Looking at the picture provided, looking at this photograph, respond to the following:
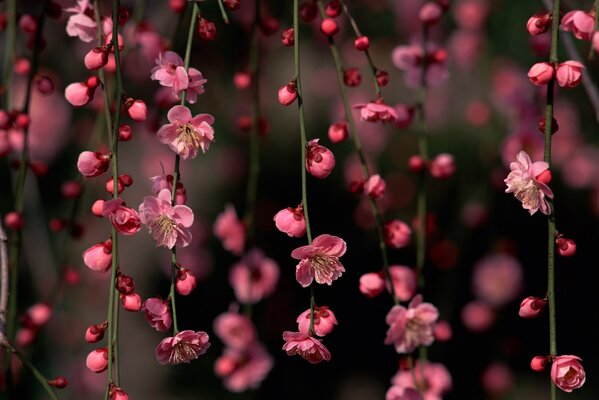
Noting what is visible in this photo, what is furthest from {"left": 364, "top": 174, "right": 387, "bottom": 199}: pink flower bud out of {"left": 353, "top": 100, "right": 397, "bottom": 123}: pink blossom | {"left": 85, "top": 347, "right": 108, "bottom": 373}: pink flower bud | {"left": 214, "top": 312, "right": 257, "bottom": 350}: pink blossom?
{"left": 214, "top": 312, "right": 257, "bottom": 350}: pink blossom

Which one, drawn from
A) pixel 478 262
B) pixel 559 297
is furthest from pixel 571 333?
pixel 478 262

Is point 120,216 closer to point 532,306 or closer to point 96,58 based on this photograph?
point 96,58

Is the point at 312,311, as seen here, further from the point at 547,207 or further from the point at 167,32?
the point at 167,32

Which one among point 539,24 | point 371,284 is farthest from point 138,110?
point 539,24

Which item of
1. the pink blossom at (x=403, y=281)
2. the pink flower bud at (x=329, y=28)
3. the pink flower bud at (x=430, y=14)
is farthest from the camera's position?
the pink flower bud at (x=430, y=14)

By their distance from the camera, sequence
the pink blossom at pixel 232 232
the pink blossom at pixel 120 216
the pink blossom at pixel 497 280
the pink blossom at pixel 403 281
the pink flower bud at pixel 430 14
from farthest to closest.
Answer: the pink blossom at pixel 497 280
the pink blossom at pixel 232 232
the pink flower bud at pixel 430 14
the pink blossom at pixel 403 281
the pink blossom at pixel 120 216

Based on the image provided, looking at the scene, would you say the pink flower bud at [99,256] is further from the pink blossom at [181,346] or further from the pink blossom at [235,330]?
the pink blossom at [235,330]

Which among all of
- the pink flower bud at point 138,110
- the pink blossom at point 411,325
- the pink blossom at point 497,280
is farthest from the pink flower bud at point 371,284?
the pink blossom at point 497,280

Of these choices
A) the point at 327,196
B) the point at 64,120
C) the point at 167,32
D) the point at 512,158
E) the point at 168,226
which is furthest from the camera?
the point at 64,120
